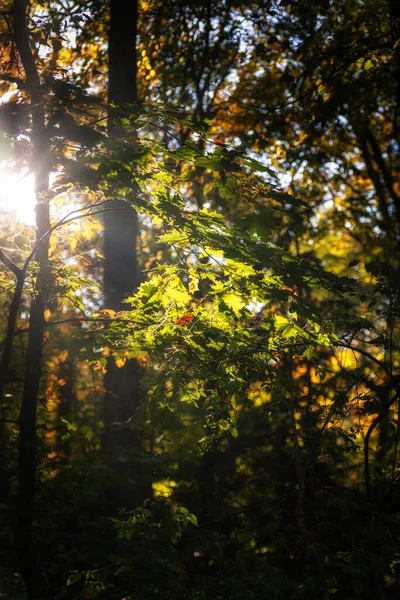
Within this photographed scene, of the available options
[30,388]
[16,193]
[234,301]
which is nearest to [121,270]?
[30,388]

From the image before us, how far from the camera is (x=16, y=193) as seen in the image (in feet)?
12.2

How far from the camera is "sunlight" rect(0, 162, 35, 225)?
3545 mm

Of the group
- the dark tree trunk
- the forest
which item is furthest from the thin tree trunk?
the dark tree trunk

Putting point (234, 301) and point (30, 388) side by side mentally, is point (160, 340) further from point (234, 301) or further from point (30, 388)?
point (30, 388)

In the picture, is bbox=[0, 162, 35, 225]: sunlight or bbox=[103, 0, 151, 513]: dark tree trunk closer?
bbox=[0, 162, 35, 225]: sunlight

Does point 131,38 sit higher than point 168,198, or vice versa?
point 131,38

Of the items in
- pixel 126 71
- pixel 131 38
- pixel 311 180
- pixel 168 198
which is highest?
pixel 311 180

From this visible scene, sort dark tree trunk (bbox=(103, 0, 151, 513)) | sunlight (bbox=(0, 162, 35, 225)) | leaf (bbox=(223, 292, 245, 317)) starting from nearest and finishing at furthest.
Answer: sunlight (bbox=(0, 162, 35, 225)) → leaf (bbox=(223, 292, 245, 317)) → dark tree trunk (bbox=(103, 0, 151, 513))

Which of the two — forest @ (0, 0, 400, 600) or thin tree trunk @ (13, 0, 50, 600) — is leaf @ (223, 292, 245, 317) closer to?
forest @ (0, 0, 400, 600)

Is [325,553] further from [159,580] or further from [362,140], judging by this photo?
[362,140]

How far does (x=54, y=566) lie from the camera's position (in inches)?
188

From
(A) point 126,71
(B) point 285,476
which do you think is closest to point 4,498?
(B) point 285,476

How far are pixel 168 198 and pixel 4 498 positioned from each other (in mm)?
3898

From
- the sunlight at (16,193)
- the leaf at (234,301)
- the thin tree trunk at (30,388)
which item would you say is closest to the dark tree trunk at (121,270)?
the thin tree trunk at (30,388)
